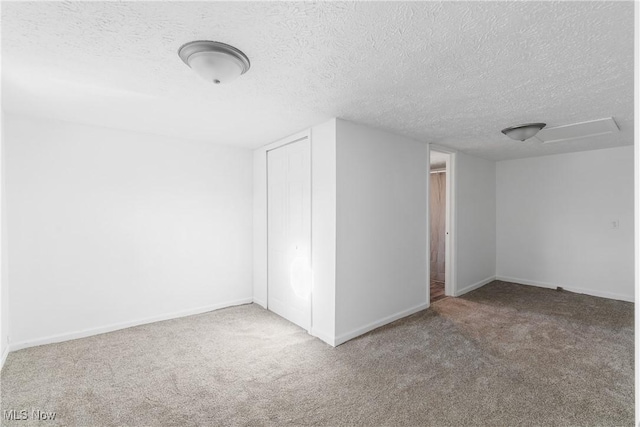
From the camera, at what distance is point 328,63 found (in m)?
1.94

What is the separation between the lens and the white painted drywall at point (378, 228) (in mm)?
3188

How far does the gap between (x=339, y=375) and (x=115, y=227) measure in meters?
2.90

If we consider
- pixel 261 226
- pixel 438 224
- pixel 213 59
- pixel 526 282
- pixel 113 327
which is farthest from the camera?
pixel 438 224

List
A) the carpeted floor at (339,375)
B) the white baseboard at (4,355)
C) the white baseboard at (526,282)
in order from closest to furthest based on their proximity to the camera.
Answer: the carpeted floor at (339,375)
the white baseboard at (4,355)
the white baseboard at (526,282)

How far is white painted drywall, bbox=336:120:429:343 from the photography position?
10.5ft

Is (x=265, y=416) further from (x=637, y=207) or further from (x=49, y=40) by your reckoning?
(x=49, y=40)

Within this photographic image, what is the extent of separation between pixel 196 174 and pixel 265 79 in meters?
2.28

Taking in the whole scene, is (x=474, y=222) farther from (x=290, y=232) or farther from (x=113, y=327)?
(x=113, y=327)

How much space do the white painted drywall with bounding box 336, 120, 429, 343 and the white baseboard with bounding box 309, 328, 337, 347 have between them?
0.06 metres

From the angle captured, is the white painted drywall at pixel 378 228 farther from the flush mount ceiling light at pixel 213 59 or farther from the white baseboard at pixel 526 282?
the white baseboard at pixel 526 282

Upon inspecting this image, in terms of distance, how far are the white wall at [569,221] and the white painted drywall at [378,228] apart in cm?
252

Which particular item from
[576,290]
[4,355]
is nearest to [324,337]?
[4,355]

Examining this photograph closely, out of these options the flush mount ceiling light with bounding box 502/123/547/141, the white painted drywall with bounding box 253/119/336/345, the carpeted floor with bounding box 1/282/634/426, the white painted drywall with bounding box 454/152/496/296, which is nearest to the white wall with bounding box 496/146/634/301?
the white painted drywall with bounding box 454/152/496/296

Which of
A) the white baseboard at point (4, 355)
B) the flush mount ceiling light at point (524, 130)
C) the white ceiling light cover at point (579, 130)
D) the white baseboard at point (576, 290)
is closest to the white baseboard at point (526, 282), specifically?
the white baseboard at point (576, 290)
